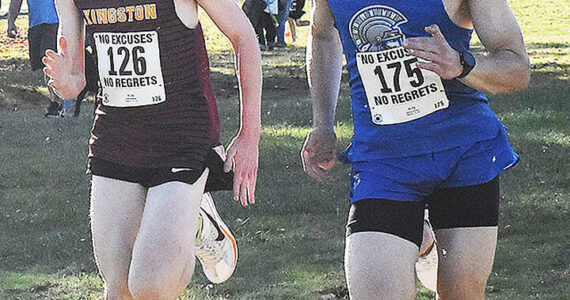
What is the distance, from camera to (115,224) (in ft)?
13.6

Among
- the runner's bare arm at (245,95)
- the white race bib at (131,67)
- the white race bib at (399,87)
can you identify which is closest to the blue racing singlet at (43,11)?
the white race bib at (131,67)

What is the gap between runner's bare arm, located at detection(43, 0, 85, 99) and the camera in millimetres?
4340

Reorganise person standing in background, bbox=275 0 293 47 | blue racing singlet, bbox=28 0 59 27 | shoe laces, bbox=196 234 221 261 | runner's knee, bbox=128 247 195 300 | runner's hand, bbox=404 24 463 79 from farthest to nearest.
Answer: person standing in background, bbox=275 0 293 47 < blue racing singlet, bbox=28 0 59 27 < shoe laces, bbox=196 234 221 261 < runner's knee, bbox=128 247 195 300 < runner's hand, bbox=404 24 463 79

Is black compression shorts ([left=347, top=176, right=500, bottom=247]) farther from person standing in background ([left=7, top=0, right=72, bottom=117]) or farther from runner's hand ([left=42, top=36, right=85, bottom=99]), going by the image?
person standing in background ([left=7, top=0, right=72, bottom=117])

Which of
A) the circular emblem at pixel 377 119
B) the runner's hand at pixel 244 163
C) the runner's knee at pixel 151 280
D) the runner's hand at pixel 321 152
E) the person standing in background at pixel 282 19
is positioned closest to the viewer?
the circular emblem at pixel 377 119

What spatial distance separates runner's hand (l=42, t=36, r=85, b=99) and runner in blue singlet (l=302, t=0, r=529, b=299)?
1206 mm

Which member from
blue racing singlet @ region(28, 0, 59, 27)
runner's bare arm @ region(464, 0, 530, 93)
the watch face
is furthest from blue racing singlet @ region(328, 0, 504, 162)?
blue racing singlet @ region(28, 0, 59, 27)

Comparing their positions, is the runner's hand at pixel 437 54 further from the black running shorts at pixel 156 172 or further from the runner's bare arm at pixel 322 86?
the black running shorts at pixel 156 172

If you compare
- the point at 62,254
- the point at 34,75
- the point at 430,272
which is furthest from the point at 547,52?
the point at 430,272

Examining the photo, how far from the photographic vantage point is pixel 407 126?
3730 mm

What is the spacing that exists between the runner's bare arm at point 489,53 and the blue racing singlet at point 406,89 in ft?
0.45

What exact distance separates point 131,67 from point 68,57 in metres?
0.29

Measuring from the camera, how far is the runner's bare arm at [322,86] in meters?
4.10

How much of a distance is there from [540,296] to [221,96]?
9.31m
